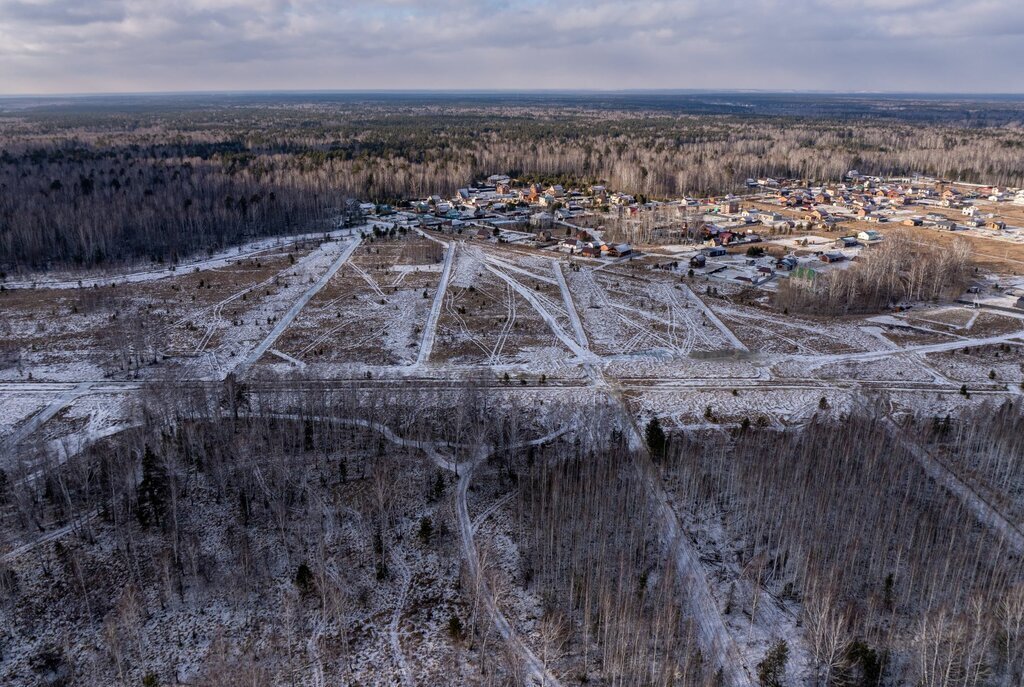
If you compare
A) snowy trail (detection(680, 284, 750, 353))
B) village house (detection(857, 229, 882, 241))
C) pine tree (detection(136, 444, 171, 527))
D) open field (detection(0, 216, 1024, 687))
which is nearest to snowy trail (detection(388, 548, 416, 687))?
open field (detection(0, 216, 1024, 687))

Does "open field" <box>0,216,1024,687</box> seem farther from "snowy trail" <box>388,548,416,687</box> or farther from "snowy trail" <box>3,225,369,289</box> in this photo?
"snowy trail" <box>3,225,369,289</box>

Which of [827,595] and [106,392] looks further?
[106,392]

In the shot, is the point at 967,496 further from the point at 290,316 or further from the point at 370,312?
the point at 290,316

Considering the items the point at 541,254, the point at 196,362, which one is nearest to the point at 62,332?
the point at 196,362

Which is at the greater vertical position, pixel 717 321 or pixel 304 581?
pixel 717 321

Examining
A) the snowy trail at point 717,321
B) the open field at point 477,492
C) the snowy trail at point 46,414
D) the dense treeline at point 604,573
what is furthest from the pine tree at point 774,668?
the snowy trail at point 46,414

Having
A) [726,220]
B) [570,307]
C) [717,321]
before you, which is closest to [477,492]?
[570,307]

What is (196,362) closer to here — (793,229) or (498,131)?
(793,229)
